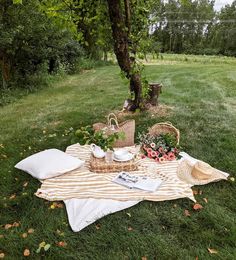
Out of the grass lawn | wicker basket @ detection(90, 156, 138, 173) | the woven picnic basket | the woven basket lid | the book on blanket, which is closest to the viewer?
the grass lawn

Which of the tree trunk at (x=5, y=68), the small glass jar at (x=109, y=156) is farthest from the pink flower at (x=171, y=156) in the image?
the tree trunk at (x=5, y=68)

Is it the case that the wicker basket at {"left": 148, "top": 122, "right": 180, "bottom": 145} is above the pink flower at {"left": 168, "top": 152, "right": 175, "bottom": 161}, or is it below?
above

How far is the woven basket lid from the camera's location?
3.25 meters

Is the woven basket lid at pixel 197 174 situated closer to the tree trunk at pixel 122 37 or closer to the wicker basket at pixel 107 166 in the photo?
the wicker basket at pixel 107 166

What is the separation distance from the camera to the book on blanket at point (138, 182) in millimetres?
3039

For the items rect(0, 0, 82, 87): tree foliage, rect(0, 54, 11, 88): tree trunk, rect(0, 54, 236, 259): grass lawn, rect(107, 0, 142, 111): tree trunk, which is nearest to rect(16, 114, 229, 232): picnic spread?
rect(0, 54, 236, 259): grass lawn

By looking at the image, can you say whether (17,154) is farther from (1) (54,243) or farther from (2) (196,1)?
(2) (196,1)

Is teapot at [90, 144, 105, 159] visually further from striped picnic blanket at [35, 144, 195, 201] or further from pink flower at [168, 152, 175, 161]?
pink flower at [168, 152, 175, 161]

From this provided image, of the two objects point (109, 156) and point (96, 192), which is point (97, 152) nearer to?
point (109, 156)

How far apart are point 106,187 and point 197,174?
1119 millimetres

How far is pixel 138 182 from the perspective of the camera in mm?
3123

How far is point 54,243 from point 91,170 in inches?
45.5

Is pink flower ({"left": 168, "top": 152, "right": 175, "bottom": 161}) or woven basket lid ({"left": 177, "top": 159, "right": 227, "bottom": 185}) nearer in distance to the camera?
woven basket lid ({"left": 177, "top": 159, "right": 227, "bottom": 185})

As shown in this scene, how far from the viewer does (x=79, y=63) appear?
46.7 feet
